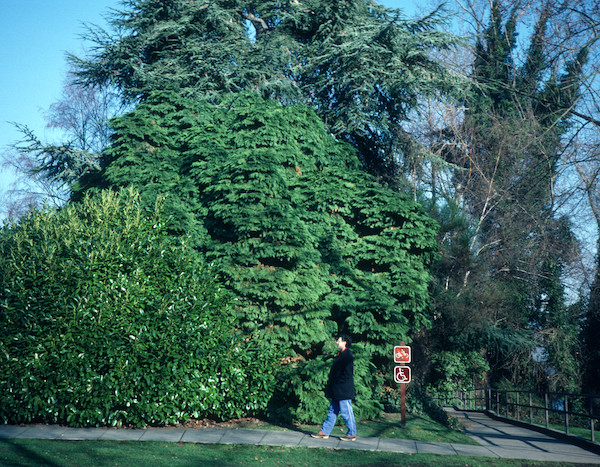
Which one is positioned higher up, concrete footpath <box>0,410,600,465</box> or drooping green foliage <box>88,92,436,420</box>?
drooping green foliage <box>88,92,436,420</box>

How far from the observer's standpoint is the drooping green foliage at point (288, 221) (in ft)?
45.3

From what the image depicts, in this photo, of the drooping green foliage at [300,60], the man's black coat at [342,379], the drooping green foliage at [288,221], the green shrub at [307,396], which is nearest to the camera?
the man's black coat at [342,379]

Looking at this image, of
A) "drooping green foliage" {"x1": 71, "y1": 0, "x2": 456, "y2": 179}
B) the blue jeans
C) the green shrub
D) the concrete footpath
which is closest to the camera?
the concrete footpath

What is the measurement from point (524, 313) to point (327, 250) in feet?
62.1

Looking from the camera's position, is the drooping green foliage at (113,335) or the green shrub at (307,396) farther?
the green shrub at (307,396)

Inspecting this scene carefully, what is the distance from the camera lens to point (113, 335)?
433 inches

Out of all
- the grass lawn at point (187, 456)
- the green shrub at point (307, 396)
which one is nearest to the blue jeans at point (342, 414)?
the grass lawn at point (187, 456)

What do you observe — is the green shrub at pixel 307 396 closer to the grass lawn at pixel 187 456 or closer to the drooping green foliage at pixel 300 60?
the grass lawn at pixel 187 456

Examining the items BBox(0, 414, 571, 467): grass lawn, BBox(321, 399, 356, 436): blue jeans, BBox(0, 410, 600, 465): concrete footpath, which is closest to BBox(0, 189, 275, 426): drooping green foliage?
BBox(0, 410, 600, 465): concrete footpath

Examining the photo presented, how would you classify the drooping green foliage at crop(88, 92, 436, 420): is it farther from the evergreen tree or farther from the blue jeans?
the evergreen tree

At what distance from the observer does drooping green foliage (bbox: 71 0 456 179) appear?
19766mm

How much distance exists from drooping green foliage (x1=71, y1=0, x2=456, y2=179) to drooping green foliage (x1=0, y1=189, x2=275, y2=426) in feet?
28.6

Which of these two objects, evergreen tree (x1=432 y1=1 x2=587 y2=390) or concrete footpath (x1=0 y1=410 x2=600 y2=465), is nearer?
concrete footpath (x1=0 y1=410 x2=600 y2=465)

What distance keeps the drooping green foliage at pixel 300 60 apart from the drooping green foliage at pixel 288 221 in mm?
Answer: 2593
